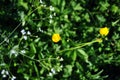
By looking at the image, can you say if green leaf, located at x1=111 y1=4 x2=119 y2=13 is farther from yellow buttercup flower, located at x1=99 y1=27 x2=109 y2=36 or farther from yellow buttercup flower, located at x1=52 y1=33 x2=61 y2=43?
yellow buttercup flower, located at x1=52 y1=33 x2=61 y2=43

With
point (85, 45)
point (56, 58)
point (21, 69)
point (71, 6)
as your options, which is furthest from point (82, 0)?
point (21, 69)

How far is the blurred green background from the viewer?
2.98m

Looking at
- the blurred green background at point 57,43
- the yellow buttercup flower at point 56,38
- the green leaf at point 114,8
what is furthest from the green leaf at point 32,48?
the green leaf at point 114,8

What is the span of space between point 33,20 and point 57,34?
0.29 m

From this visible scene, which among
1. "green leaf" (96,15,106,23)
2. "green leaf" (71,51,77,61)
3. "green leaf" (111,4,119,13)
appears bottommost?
"green leaf" (71,51,77,61)

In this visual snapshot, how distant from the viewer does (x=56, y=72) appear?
10.1 ft

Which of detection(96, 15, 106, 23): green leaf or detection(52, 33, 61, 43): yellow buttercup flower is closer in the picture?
detection(52, 33, 61, 43): yellow buttercup flower

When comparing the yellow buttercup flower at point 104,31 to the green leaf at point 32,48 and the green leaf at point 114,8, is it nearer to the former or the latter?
the green leaf at point 114,8

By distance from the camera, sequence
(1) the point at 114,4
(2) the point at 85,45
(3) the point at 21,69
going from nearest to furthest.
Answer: (3) the point at 21,69 < (2) the point at 85,45 < (1) the point at 114,4

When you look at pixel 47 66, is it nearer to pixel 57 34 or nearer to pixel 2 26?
pixel 57 34

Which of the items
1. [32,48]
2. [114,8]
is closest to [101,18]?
[114,8]

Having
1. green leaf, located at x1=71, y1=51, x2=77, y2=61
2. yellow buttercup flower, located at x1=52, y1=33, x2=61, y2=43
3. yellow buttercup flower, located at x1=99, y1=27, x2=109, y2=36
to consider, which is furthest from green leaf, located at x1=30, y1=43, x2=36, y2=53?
yellow buttercup flower, located at x1=99, y1=27, x2=109, y2=36

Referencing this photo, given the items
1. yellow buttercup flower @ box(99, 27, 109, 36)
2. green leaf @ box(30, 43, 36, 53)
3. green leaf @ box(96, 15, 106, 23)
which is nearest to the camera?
green leaf @ box(30, 43, 36, 53)

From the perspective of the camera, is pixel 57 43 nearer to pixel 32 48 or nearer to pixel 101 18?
pixel 32 48
